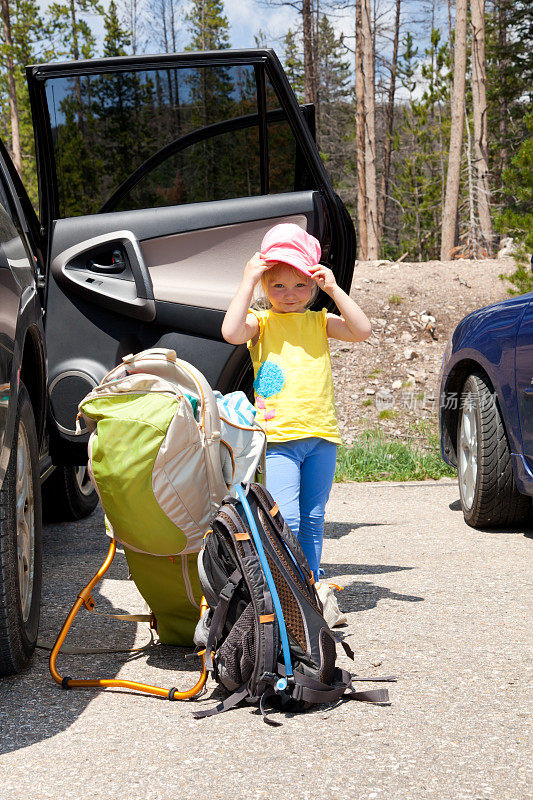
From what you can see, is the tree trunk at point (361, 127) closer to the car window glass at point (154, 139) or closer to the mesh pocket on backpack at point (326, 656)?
the car window glass at point (154, 139)

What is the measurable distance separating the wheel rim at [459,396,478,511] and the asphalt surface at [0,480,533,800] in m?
1.09

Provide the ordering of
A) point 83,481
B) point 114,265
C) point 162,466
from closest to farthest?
point 162,466, point 114,265, point 83,481

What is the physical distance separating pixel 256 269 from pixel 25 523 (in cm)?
125

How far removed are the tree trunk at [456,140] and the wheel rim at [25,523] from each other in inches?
689

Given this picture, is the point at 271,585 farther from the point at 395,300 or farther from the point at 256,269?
the point at 395,300

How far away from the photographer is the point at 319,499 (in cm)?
341

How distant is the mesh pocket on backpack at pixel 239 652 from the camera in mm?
2539

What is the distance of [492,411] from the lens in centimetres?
491

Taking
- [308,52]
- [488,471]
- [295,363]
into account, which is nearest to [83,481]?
[488,471]

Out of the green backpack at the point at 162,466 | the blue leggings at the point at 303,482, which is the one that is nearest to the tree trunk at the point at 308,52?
the blue leggings at the point at 303,482

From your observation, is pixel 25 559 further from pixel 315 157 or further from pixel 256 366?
pixel 315 157

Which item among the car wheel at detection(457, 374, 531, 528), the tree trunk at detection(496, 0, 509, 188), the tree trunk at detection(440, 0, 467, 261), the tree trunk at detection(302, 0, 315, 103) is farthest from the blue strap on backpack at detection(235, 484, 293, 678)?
the tree trunk at detection(496, 0, 509, 188)

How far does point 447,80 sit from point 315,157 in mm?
28556

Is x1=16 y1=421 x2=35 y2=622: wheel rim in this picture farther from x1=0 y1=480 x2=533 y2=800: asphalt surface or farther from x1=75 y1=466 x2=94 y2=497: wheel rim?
x1=75 y1=466 x2=94 y2=497: wheel rim
